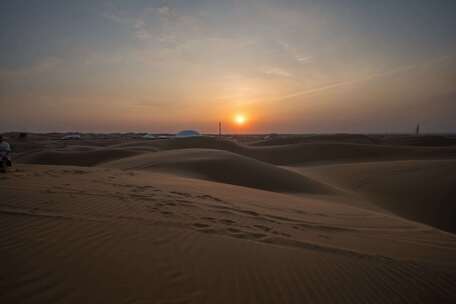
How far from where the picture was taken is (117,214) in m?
3.73

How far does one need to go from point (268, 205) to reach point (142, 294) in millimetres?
3902

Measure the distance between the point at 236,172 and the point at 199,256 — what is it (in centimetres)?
859

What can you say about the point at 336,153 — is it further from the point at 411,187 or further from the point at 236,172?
the point at 236,172

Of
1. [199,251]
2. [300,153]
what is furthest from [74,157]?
[300,153]

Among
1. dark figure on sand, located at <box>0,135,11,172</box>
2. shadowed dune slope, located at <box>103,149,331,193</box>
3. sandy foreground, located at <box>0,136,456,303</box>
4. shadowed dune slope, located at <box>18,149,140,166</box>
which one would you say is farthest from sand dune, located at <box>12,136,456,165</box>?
sandy foreground, located at <box>0,136,456,303</box>

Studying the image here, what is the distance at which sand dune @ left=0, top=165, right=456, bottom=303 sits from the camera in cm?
208

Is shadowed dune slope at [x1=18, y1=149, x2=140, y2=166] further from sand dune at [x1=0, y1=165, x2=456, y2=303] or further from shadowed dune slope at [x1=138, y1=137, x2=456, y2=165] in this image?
sand dune at [x1=0, y1=165, x2=456, y2=303]

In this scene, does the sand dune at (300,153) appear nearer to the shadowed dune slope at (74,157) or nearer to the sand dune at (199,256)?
the shadowed dune slope at (74,157)

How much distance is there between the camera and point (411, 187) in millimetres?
9797

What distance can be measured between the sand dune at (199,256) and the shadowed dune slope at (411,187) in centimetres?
454

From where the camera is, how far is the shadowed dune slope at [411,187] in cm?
796

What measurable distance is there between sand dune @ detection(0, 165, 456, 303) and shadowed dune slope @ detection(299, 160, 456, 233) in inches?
179

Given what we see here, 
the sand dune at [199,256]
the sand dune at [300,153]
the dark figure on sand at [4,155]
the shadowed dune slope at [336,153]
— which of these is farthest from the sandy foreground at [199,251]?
the shadowed dune slope at [336,153]

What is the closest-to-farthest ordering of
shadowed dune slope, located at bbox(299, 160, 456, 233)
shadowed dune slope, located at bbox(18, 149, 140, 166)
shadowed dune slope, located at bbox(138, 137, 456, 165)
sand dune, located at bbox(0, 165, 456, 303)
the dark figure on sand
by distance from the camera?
sand dune, located at bbox(0, 165, 456, 303) < the dark figure on sand < shadowed dune slope, located at bbox(299, 160, 456, 233) < shadowed dune slope, located at bbox(18, 149, 140, 166) < shadowed dune slope, located at bbox(138, 137, 456, 165)
